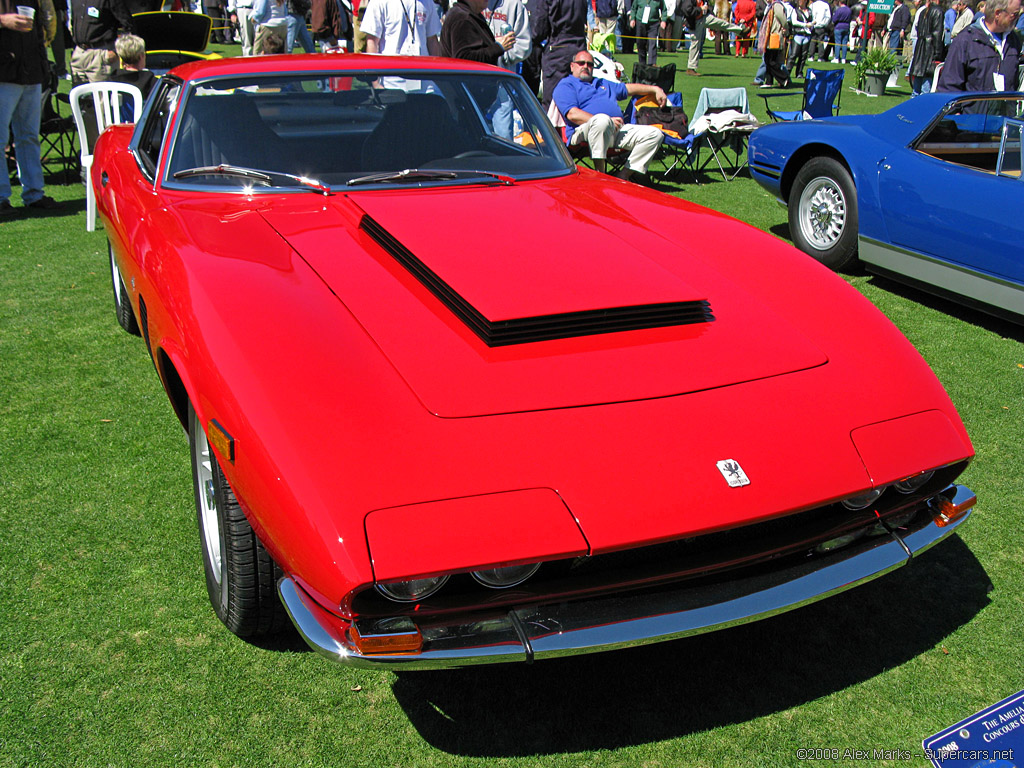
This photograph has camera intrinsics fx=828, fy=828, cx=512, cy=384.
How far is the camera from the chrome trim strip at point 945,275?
457 centimetres

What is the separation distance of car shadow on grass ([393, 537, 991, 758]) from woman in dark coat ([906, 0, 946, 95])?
45.8 ft

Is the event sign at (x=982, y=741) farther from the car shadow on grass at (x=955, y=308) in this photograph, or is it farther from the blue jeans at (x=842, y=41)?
the blue jeans at (x=842, y=41)

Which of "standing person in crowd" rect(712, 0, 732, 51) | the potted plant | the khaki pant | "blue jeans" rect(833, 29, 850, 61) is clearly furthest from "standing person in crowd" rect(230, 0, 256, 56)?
"blue jeans" rect(833, 29, 850, 61)

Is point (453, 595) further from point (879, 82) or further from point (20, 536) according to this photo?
point (879, 82)

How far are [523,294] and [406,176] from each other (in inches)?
44.6

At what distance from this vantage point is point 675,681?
2307 mm

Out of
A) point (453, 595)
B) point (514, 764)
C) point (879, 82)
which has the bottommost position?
point (514, 764)

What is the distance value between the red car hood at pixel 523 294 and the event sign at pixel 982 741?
0.95 m

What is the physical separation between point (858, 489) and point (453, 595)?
972 mm

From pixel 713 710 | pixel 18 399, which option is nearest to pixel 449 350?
pixel 713 710

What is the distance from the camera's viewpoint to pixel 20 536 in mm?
2828

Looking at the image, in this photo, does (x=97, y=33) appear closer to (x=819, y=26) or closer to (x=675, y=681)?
(x=675, y=681)

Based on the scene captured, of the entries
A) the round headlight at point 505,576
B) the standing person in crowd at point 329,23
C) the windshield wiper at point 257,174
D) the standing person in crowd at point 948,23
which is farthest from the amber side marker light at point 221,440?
the standing person in crowd at point 948,23

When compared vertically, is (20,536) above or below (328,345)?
below
